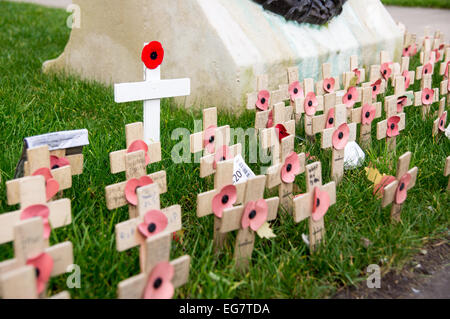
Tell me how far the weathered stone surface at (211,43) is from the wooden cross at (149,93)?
87 centimetres

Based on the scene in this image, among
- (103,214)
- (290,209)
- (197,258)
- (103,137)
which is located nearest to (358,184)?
(290,209)

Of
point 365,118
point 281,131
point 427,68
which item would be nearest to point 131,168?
point 281,131

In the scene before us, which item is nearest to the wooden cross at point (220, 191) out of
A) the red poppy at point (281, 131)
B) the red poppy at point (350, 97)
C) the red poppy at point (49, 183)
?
the red poppy at point (49, 183)

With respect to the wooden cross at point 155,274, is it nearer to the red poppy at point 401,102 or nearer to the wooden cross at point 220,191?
the wooden cross at point 220,191

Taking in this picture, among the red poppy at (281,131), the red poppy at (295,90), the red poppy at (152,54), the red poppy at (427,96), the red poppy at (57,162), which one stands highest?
the red poppy at (152,54)

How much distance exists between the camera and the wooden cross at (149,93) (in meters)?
2.43

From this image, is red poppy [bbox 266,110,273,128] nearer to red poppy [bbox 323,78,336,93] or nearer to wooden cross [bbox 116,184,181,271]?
red poppy [bbox 323,78,336,93]

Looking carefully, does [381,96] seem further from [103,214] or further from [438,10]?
[438,10]

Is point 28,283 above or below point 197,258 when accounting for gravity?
above

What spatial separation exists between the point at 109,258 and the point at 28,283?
464mm

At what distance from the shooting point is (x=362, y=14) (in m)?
4.60

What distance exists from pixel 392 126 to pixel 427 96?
0.72 meters

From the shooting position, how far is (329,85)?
3352 mm

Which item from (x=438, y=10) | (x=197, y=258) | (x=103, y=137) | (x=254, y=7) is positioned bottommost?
(x=197, y=258)
